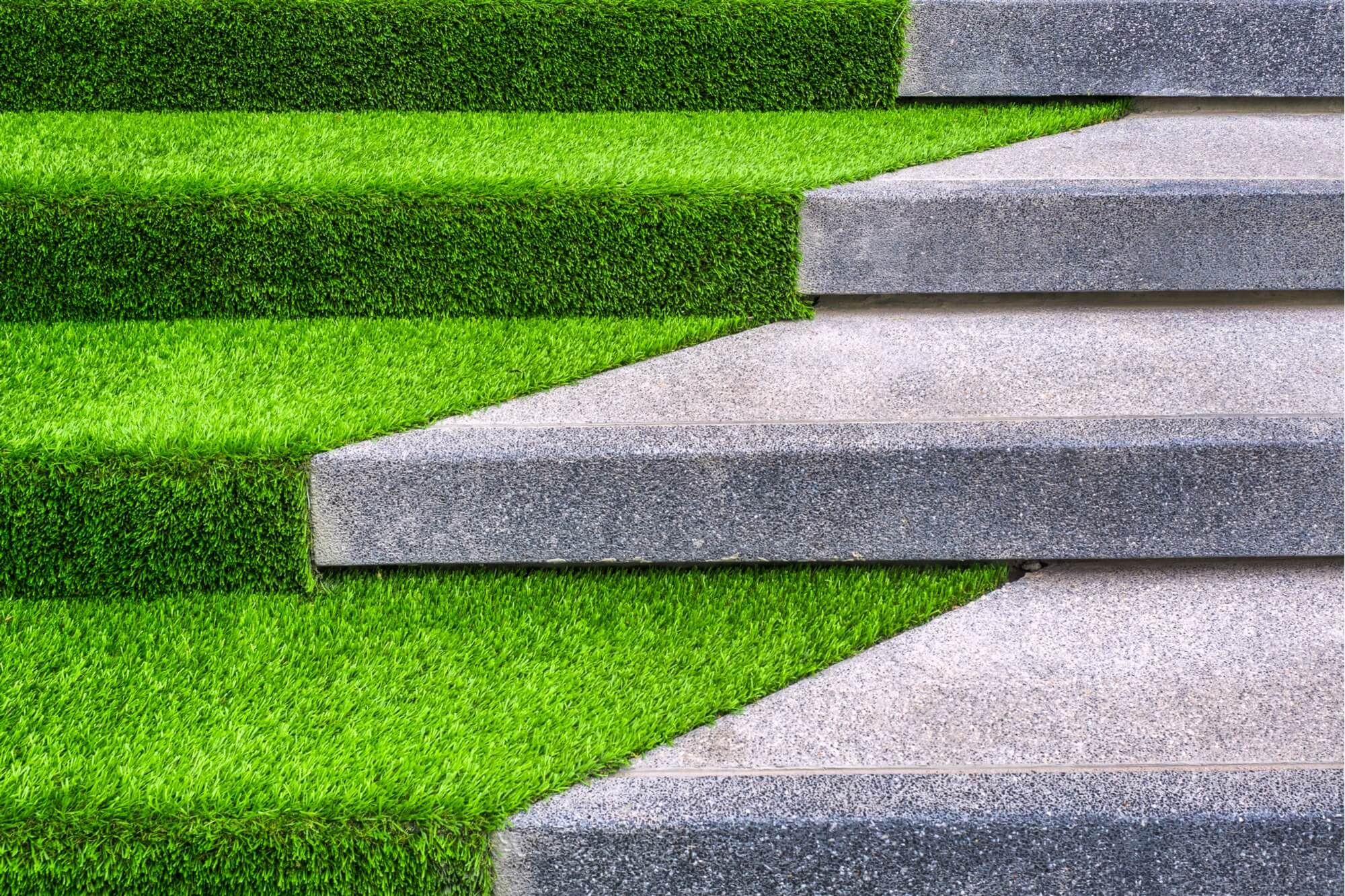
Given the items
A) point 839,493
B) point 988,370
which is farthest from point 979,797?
point 988,370

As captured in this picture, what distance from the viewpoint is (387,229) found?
1.39 m

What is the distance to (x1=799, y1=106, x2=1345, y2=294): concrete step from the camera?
1.44 meters

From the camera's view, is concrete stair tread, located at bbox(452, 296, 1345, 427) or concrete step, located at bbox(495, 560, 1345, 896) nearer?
concrete step, located at bbox(495, 560, 1345, 896)

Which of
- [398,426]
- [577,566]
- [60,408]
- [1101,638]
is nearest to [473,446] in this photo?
[398,426]

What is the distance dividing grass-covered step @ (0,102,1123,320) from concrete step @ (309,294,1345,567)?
277 millimetres

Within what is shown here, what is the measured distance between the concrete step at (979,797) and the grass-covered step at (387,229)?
72 cm

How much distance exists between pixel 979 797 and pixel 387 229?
3.66 feet

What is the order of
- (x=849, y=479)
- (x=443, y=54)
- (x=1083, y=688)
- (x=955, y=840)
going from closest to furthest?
(x=955, y=840)
(x=1083, y=688)
(x=849, y=479)
(x=443, y=54)

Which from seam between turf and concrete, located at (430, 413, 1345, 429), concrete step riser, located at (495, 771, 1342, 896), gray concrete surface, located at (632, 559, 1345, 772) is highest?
seam between turf and concrete, located at (430, 413, 1345, 429)

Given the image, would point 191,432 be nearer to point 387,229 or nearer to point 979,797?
point 387,229

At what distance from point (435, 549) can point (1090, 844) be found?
81cm

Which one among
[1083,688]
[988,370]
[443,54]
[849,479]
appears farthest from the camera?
[443,54]

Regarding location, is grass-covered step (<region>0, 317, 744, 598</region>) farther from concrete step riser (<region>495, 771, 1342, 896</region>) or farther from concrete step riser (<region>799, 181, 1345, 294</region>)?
concrete step riser (<region>495, 771, 1342, 896</region>)

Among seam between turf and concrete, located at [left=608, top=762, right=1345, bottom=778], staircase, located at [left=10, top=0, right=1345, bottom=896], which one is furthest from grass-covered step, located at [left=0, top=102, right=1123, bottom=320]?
seam between turf and concrete, located at [left=608, top=762, right=1345, bottom=778]
